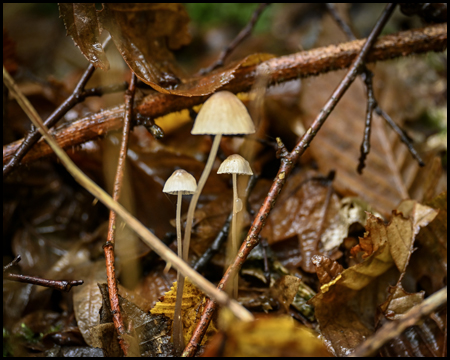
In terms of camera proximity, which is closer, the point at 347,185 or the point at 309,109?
the point at 347,185

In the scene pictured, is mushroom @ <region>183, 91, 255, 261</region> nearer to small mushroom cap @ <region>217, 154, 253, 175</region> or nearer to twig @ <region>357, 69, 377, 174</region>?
small mushroom cap @ <region>217, 154, 253, 175</region>

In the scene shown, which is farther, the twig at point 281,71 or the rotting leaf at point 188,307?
the twig at point 281,71

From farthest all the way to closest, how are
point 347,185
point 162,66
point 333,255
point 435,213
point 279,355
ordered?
point 347,185, point 162,66, point 333,255, point 435,213, point 279,355

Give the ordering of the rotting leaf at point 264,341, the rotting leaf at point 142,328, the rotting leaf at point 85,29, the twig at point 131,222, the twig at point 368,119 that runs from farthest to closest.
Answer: the twig at point 368,119 → the rotting leaf at point 85,29 → the rotting leaf at point 142,328 → the twig at point 131,222 → the rotting leaf at point 264,341

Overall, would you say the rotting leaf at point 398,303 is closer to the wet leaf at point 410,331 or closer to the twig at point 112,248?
the wet leaf at point 410,331

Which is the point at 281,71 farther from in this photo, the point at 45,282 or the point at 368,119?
the point at 45,282

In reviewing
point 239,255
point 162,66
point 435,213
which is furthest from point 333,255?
point 162,66

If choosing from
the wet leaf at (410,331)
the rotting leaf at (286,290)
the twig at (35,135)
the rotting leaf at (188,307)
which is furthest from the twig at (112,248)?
the wet leaf at (410,331)

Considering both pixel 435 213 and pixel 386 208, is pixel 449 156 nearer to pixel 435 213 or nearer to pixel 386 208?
pixel 386 208
